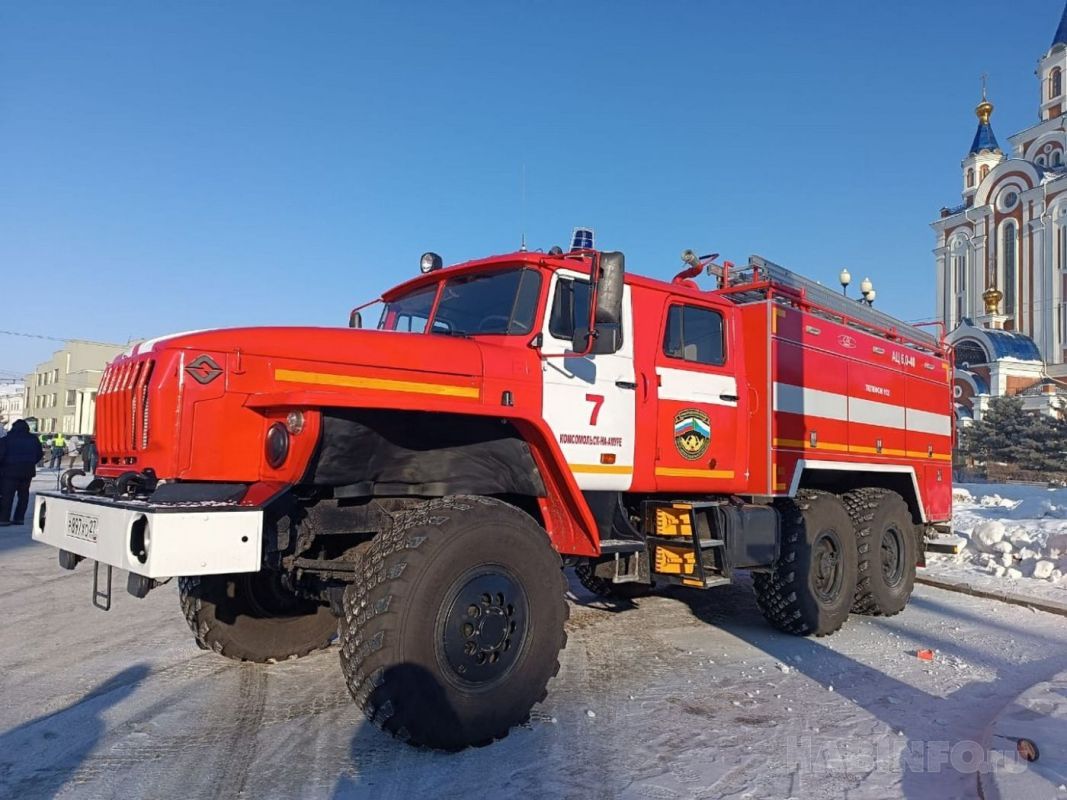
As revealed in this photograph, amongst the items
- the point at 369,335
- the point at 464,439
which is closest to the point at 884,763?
the point at 464,439

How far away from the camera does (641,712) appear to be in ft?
15.2

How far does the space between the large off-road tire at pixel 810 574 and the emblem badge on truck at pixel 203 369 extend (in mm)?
4741

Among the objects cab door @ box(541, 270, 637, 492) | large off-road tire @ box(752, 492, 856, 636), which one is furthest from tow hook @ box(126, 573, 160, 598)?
large off-road tire @ box(752, 492, 856, 636)

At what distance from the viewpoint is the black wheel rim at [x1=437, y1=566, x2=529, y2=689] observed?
3957mm

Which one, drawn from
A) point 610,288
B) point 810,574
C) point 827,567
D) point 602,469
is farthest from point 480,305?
point 827,567

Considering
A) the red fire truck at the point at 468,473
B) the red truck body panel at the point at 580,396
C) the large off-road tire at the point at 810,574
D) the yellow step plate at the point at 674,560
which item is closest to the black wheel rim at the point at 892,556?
the red truck body panel at the point at 580,396

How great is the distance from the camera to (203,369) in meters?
3.88

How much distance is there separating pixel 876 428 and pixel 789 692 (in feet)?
11.9

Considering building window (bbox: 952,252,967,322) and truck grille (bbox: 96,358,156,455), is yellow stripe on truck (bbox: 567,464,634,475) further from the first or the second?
building window (bbox: 952,252,967,322)

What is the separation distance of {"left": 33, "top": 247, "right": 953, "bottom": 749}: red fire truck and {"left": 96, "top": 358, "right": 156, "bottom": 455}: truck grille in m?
0.02

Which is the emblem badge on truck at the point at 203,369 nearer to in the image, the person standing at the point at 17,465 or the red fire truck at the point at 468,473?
the red fire truck at the point at 468,473

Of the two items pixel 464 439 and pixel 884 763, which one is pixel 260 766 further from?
pixel 884 763

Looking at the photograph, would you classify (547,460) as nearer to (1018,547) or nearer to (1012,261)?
(1018,547)

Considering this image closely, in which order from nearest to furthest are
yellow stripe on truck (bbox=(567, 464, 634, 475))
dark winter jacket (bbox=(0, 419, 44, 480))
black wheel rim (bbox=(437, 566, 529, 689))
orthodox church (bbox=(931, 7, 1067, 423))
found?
black wheel rim (bbox=(437, 566, 529, 689)) < yellow stripe on truck (bbox=(567, 464, 634, 475)) < dark winter jacket (bbox=(0, 419, 44, 480)) < orthodox church (bbox=(931, 7, 1067, 423))
